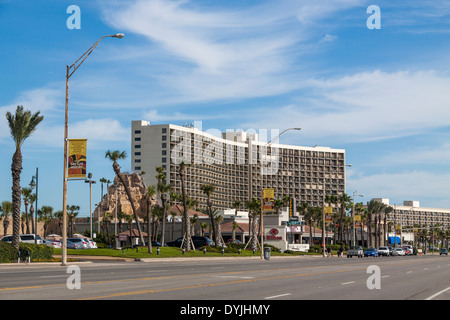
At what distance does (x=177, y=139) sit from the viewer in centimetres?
18362

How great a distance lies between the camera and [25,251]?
42.2 meters


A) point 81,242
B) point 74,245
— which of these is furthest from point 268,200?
point 74,245

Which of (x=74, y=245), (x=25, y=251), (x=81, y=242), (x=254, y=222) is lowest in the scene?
(x=74, y=245)

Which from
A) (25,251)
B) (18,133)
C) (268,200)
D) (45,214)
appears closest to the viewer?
(25,251)

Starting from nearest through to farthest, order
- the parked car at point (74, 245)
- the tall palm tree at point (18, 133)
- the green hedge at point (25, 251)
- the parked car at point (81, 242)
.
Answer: the green hedge at point (25, 251), the tall palm tree at point (18, 133), the parked car at point (74, 245), the parked car at point (81, 242)

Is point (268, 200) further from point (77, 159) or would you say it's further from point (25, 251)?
point (77, 159)

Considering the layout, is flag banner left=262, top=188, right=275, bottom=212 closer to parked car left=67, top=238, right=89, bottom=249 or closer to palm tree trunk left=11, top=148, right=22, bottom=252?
parked car left=67, top=238, right=89, bottom=249

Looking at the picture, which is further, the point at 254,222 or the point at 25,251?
the point at 254,222

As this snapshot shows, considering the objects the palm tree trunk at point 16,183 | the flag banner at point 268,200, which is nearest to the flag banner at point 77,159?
the palm tree trunk at point 16,183

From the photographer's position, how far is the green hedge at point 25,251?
1605 inches

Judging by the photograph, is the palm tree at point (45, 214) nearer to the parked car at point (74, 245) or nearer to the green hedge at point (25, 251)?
the parked car at point (74, 245)

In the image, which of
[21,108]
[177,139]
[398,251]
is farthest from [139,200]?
[21,108]
